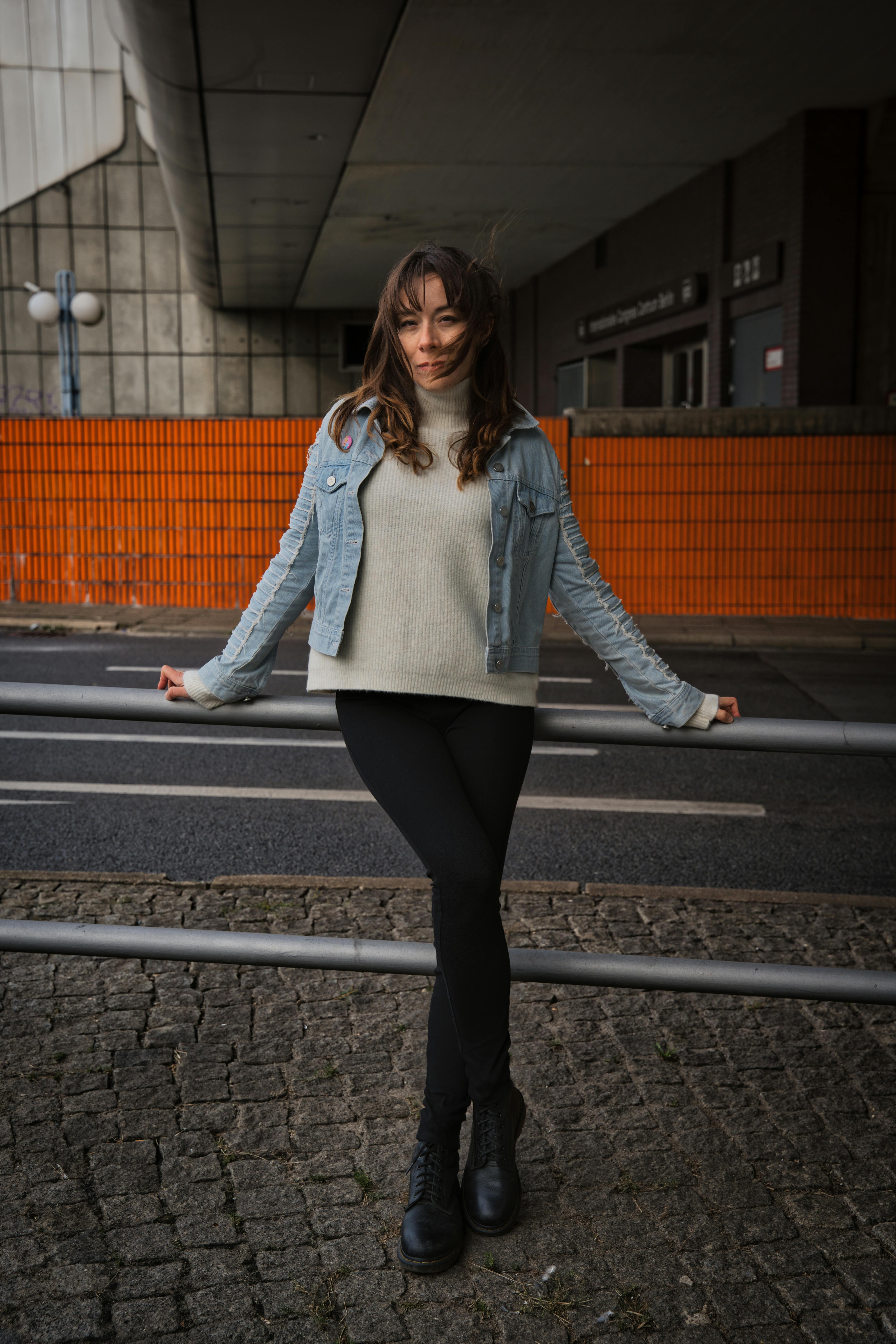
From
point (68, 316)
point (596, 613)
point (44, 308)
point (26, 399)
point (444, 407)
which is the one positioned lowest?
point (596, 613)

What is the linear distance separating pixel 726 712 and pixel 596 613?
343mm

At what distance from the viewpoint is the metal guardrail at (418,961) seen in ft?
8.21

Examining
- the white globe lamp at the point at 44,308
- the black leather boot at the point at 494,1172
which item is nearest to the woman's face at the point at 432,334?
the black leather boot at the point at 494,1172

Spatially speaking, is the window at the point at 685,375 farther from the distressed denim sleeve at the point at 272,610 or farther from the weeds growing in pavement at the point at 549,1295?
the weeds growing in pavement at the point at 549,1295

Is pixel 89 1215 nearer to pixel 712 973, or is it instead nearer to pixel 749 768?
pixel 712 973

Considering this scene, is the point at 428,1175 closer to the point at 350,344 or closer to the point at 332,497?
the point at 332,497

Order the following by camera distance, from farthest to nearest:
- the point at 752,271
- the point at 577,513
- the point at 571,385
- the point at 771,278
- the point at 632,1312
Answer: the point at 571,385 < the point at 752,271 < the point at 771,278 < the point at 577,513 < the point at 632,1312

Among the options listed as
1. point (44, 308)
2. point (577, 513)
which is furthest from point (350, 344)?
point (577, 513)

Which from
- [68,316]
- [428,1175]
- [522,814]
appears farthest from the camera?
[68,316]

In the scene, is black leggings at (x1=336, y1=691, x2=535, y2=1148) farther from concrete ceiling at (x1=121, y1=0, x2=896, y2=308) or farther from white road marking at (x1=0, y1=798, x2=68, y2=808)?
concrete ceiling at (x1=121, y1=0, x2=896, y2=308)

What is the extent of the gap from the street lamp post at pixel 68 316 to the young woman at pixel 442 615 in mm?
17975

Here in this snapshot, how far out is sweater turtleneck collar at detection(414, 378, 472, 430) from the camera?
2459mm

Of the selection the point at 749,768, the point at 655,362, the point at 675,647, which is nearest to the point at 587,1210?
the point at 749,768

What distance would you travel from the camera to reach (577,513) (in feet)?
46.4
